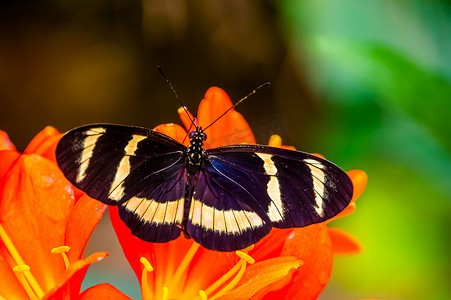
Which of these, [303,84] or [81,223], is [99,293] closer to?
[81,223]

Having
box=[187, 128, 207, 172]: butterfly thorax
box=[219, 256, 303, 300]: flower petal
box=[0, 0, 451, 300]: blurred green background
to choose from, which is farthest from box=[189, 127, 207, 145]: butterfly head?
box=[0, 0, 451, 300]: blurred green background

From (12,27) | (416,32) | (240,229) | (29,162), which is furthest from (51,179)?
(12,27)

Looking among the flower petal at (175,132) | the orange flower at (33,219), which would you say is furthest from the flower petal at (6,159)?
the flower petal at (175,132)

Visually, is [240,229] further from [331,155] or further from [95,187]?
[331,155]

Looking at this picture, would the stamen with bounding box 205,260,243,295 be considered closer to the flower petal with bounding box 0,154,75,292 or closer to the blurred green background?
the flower petal with bounding box 0,154,75,292

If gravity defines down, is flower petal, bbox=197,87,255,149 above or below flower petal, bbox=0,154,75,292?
above

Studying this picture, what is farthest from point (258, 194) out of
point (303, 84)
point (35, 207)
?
point (303, 84)

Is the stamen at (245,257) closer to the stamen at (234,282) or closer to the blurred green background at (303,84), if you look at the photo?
the stamen at (234,282)
